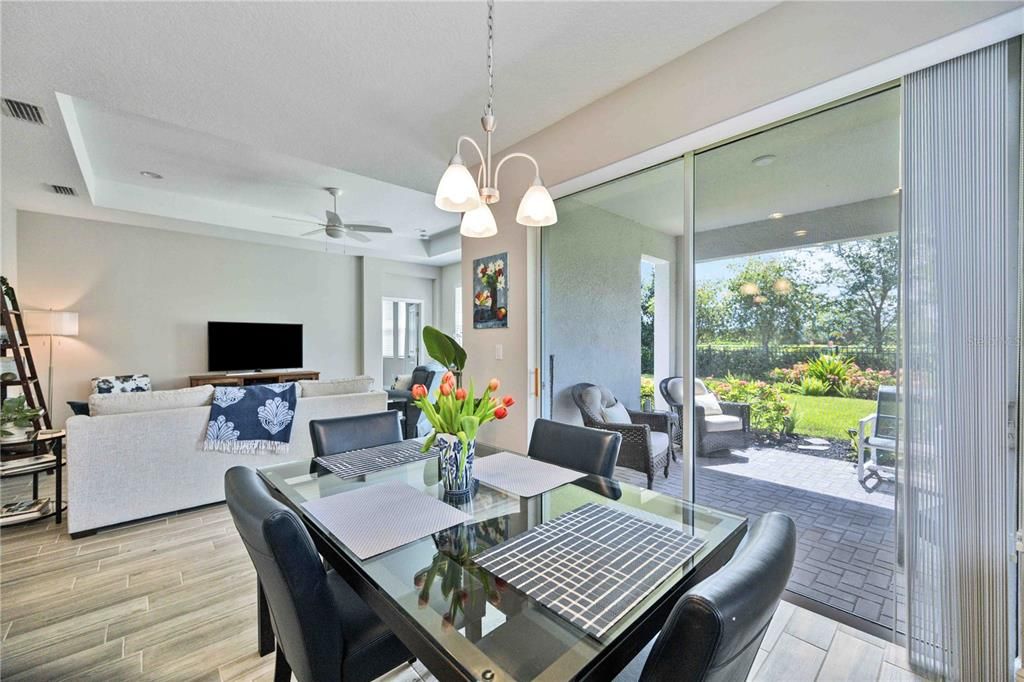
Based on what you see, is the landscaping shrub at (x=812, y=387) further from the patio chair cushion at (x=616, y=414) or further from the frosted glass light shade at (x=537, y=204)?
the frosted glass light shade at (x=537, y=204)

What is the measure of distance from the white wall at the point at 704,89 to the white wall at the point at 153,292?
4629 millimetres

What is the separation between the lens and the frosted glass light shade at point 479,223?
5.29 feet

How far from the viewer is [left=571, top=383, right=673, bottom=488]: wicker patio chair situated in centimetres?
248

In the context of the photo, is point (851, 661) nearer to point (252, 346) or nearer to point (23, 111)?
point (23, 111)

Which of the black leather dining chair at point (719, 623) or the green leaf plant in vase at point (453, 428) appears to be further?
the green leaf plant in vase at point (453, 428)

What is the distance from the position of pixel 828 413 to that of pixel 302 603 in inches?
82.0

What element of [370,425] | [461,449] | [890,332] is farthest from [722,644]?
[370,425]

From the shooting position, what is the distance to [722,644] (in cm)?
56

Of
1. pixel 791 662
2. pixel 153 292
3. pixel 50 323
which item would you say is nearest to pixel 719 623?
pixel 791 662

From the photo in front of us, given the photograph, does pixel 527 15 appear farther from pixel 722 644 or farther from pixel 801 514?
pixel 801 514

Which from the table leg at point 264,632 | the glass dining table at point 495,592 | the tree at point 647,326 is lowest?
the table leg at point 264,632


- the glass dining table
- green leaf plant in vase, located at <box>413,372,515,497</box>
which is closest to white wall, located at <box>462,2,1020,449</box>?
green leaf plant in vase, located at <box>413,372,515,497</box>

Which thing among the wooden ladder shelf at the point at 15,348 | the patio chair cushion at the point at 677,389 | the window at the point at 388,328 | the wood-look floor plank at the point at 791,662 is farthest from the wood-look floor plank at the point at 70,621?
the window at the point at 388,328

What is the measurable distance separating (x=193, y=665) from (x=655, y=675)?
6.18ft
